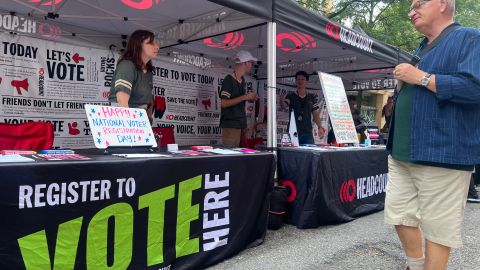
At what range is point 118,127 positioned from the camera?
258 centimetres

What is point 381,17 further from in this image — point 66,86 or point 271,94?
point 66,86

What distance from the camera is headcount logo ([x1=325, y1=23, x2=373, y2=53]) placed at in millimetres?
4371

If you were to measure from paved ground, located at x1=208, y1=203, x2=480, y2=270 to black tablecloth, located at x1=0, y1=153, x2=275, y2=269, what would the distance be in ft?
0.70

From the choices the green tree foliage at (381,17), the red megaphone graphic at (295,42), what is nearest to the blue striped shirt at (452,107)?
the red megaphone graphic at (295,42)

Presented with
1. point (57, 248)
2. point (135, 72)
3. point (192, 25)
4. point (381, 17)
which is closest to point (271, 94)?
point (135, 72)

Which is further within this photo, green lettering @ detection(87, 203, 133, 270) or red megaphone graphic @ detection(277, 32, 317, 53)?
red megaphone graphic @ detection(277, 32, 317, 53)

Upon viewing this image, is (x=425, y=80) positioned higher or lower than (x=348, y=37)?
lower

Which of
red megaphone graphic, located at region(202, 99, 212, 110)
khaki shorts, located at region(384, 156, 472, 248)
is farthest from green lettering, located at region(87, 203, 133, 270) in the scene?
red megaphone graphic, located at region(202, 99, 212, 110)

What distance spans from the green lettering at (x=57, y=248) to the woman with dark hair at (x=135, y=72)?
1.20 m

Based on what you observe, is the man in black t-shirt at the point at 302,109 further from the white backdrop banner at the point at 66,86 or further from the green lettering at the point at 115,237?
the green lettering at the point at 115,237

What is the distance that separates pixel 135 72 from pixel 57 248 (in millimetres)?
1605

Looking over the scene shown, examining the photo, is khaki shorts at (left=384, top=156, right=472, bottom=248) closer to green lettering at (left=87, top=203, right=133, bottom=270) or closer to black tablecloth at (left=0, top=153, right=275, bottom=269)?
black tablecloth at (left=0, top=153, right=275, bottom=269)

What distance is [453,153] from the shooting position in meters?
1.80

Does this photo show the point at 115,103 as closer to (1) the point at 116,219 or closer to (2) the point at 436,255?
(1) the point at 116,219
